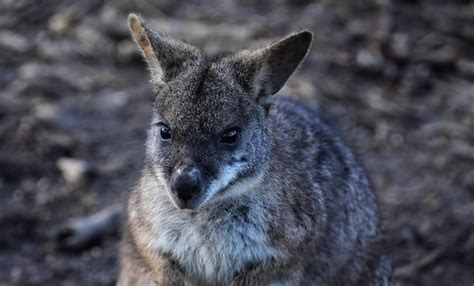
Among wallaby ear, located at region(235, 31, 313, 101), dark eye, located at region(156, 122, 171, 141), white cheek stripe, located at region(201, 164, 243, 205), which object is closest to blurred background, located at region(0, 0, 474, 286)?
dark eye, located at region(156, 122, 171, 141)

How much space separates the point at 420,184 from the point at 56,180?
2.95m

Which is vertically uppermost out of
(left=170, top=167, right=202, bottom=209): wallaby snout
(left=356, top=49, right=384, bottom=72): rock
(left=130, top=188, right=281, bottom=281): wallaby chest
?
(left=170, top=167, right=202, bottom=209): wallaby snout

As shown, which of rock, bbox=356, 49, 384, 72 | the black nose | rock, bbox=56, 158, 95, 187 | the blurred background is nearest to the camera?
the black nose

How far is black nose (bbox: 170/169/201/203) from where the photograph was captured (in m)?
4.58

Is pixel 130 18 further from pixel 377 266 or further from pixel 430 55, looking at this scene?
pixel 430 55

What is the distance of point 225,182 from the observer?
4773 mm

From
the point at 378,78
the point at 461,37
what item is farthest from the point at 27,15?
the point at 461,37

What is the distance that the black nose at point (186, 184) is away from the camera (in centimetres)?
458

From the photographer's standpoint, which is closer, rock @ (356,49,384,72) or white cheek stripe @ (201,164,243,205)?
white cheek stripe @ (201,164,243,205)

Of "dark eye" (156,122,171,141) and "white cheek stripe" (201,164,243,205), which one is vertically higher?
"dark eye" (156,122,171,141)

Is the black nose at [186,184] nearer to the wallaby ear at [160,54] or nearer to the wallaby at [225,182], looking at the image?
the wallaby at [225,182]

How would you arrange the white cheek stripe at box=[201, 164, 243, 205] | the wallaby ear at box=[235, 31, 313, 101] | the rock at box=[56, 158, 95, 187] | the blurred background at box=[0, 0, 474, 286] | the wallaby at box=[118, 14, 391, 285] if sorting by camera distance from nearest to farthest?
the white cheek stripe at box=[201, 164, 243, 205] → the wallaby at box=[118, 14, 391, 285] → the wallaby ear at box=[235, 31, 313, 101] → the blurred background at box=[0, 0, 474, 286] → the rock at box=[56, 158, 95, 187]

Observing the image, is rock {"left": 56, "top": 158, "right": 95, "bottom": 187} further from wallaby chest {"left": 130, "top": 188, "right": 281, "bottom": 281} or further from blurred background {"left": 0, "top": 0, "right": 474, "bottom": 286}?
wallaby chest {"left": 130, "top": 188, "right": 281, "bottom": 281}

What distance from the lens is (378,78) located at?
854cm
